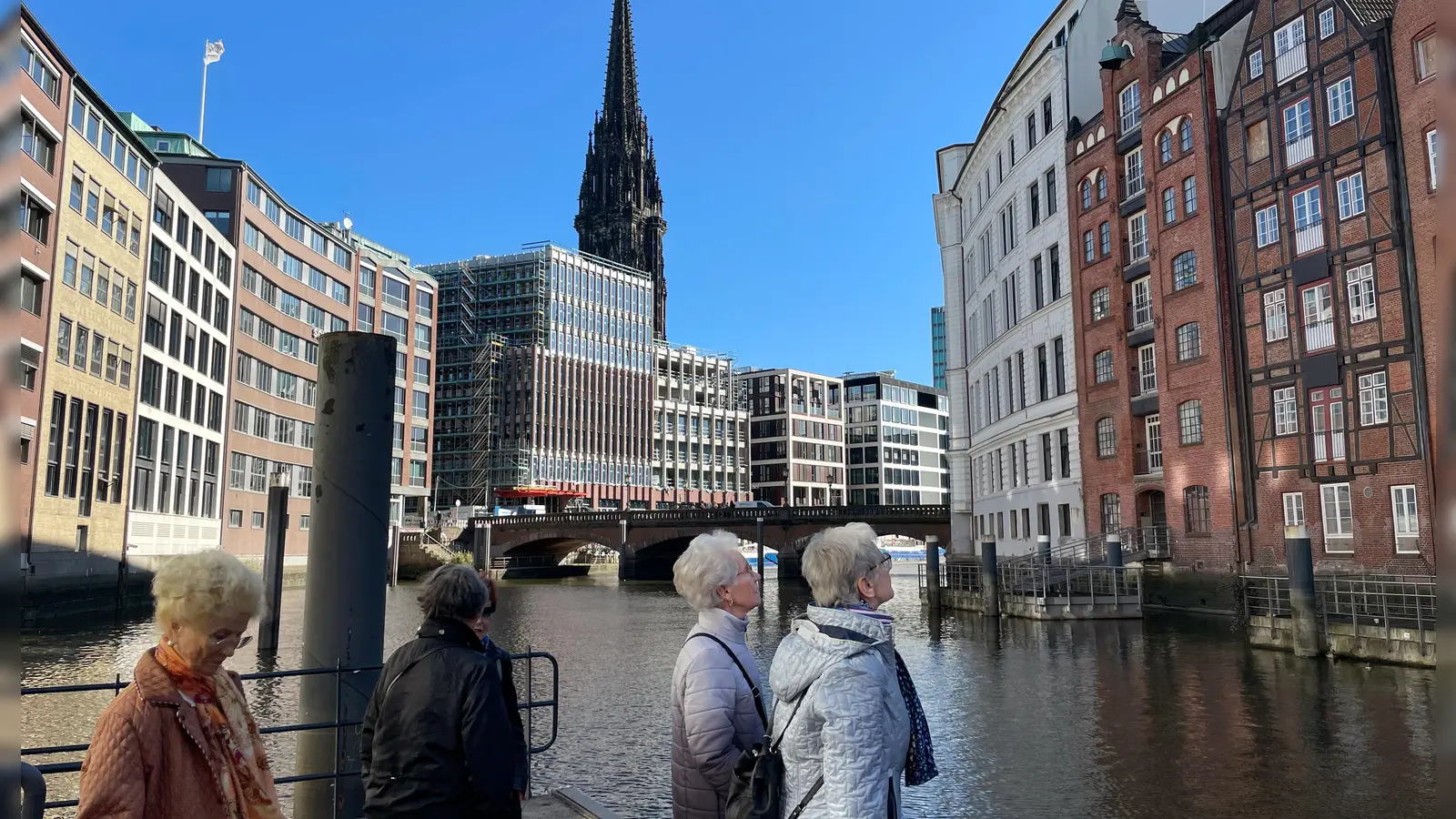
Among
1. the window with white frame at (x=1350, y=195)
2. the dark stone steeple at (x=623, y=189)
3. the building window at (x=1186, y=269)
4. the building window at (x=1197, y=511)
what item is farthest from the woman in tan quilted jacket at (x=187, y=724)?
the dark stone steeple at (x=623, y=189)

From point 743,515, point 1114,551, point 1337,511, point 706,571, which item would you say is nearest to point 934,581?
point 1114,551

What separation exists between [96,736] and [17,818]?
2713 millimetres

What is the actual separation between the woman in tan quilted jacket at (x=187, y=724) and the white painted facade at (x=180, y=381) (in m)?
48.8

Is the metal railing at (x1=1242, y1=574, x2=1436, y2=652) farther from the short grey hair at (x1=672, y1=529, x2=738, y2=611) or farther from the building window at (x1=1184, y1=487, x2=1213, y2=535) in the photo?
the short grey hair at (x1=672, y1=529, x2=738, y2=611)

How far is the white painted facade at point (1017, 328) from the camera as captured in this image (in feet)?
140

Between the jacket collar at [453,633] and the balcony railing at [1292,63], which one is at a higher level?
the balcony railing at [1292,63]

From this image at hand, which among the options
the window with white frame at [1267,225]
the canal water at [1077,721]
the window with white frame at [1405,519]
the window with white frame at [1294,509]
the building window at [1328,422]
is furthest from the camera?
the window with white frame at [1267,225]

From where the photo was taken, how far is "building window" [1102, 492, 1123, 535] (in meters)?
38.3

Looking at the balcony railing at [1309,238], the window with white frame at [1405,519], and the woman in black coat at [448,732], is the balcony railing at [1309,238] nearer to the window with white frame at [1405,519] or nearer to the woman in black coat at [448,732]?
the window with white frame at [1405,519]

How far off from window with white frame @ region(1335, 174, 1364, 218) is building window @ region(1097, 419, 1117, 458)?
37.6ft

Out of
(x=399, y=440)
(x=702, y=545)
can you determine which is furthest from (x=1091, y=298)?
(x=399, y=440)

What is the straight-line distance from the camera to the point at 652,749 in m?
13.9

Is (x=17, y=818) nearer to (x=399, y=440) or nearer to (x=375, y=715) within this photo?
(x=375, y=715)

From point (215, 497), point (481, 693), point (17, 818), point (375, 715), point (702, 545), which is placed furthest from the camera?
point (215, 497)
